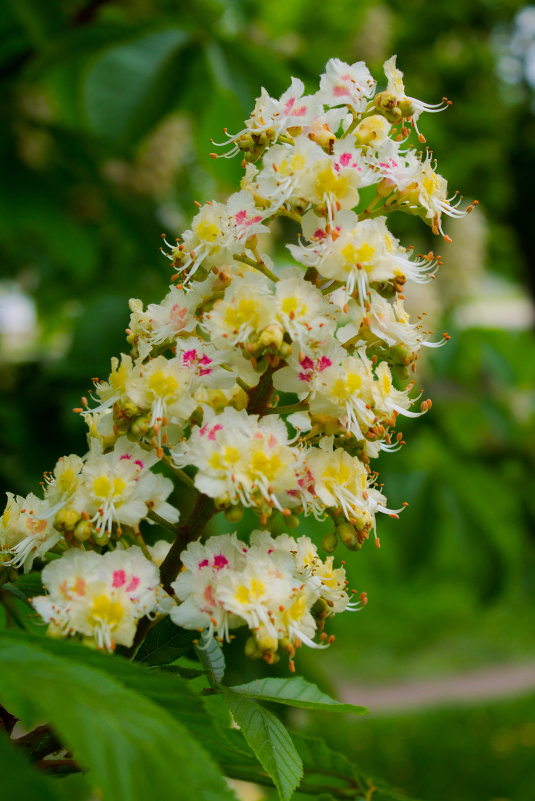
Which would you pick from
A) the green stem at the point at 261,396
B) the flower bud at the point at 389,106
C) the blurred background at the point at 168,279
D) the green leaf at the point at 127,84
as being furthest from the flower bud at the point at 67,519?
the green leaf at the point at 127,84

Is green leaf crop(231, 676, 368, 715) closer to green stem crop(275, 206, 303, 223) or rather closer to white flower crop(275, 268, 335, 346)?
white flower crop(275, 268, 335, 346)

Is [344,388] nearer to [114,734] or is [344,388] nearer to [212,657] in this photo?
[212,657]

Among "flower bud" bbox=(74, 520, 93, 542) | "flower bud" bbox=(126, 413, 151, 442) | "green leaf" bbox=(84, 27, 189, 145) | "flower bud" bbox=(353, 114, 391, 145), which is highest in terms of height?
"green leaf" bbox=(84, 27, 189, 145)

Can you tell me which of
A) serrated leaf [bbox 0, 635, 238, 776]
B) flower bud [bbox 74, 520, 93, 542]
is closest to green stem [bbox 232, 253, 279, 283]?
flower bud [bbox 74, 520, 93, 542]

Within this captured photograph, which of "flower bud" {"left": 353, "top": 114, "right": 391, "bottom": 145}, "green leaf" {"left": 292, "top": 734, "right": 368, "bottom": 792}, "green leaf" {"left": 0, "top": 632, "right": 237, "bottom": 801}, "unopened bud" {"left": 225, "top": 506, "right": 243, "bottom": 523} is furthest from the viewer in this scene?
"green leaf" {"left": 292, "top": 734, "right": 368, "bottom": 792}

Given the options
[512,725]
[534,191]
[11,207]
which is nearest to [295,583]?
[11,207]

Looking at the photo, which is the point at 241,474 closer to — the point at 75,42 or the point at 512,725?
the point at 75,42
